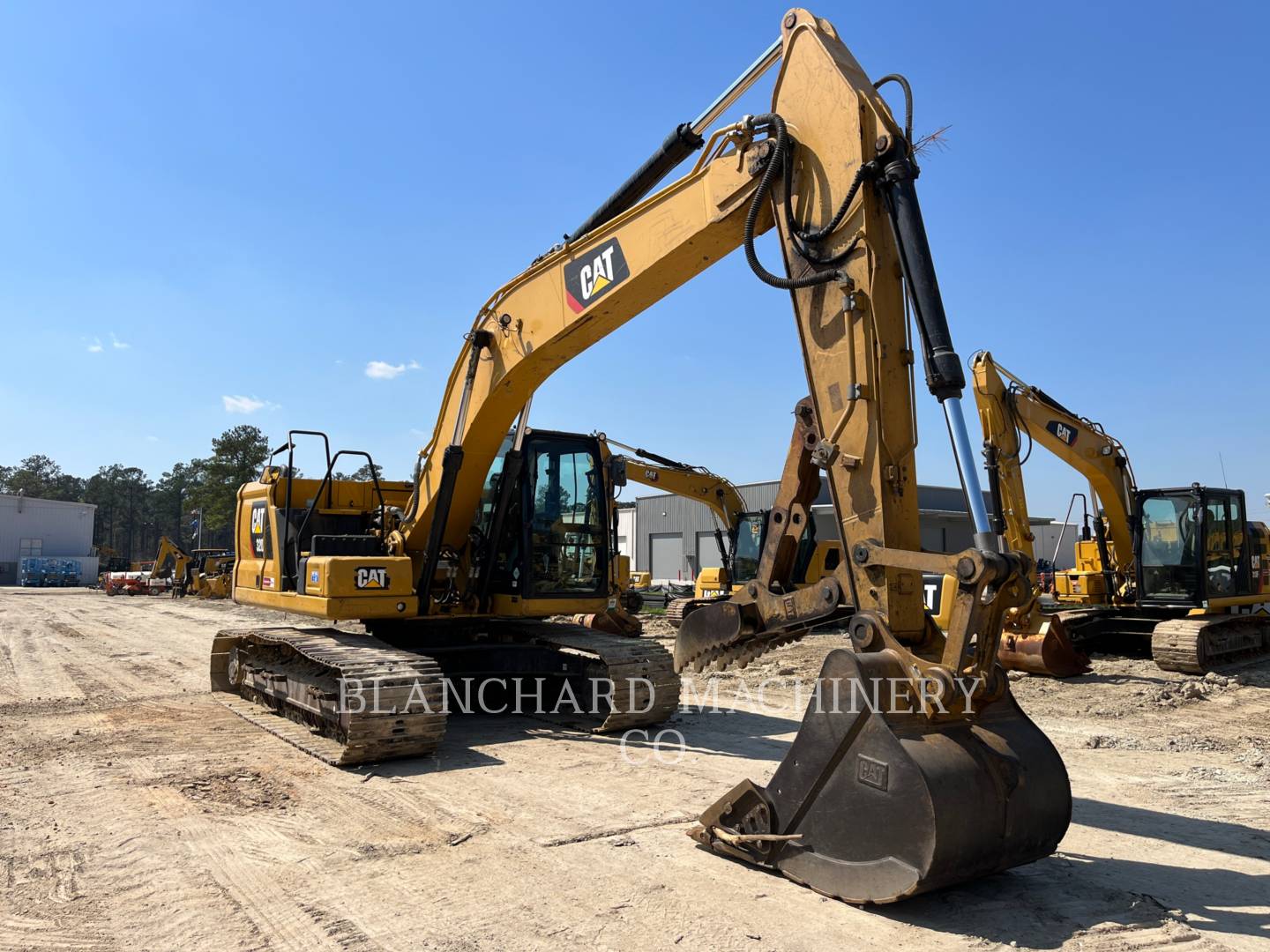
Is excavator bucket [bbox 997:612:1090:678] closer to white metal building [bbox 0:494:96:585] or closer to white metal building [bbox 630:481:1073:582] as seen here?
white metal building [bbox 630:481:1073:582]

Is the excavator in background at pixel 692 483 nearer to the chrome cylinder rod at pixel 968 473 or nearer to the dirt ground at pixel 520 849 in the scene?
the dirt ground at pixel 520 849

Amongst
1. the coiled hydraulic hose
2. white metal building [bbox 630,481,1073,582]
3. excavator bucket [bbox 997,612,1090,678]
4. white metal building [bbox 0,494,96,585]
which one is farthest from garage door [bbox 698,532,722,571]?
white metal building [bbox 0,494,96,585]

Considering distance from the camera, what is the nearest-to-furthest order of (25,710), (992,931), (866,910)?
(992,931), (866,910), (25,710)

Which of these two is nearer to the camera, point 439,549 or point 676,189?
point 676,189

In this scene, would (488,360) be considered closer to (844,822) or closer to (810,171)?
(810,171)

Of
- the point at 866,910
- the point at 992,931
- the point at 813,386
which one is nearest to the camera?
the point at 992,931

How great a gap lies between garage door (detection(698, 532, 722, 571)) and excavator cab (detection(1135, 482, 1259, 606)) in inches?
1148

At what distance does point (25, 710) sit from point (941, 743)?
988cm

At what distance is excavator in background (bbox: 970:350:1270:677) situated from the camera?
12781mm

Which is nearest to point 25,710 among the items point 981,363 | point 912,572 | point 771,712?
point 771,712

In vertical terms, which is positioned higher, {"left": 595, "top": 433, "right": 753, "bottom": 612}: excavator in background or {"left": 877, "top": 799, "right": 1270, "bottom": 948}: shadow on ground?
{"left": 595, "top": 433, "right": 753, "bottom": 612}: excavator in background

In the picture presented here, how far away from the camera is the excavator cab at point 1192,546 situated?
13.5 metres

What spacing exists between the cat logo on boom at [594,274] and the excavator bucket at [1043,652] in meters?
8.25

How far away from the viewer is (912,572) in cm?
471
